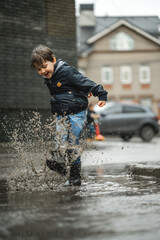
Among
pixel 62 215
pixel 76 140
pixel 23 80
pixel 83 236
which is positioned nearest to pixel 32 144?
pixel 76 140

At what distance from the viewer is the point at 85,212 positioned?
→ 3.52 m

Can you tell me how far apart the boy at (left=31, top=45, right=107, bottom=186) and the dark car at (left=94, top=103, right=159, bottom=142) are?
49.3 ft

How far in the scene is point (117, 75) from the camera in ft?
143

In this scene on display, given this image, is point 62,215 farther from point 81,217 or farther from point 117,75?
point 117,75

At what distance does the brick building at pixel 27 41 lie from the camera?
1261 centimetres

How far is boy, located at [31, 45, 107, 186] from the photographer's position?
5.09 meters

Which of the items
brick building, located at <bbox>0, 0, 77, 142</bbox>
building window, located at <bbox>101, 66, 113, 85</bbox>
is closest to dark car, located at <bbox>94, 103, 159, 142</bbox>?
brick building, located at <bbox>0, 0, 77, 142</bbox>

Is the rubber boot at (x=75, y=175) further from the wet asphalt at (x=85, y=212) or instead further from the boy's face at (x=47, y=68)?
the boy's face at (x=47, y=68)

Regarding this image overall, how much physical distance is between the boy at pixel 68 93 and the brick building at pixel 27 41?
7.17m

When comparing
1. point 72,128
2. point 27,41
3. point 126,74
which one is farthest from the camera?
point 126,74

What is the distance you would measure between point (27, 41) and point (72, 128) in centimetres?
846

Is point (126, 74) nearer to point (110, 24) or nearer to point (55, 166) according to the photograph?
point (110, 24)

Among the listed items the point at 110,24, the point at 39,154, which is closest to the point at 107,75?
the point at 110,24

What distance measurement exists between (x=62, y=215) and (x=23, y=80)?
32.9ft
